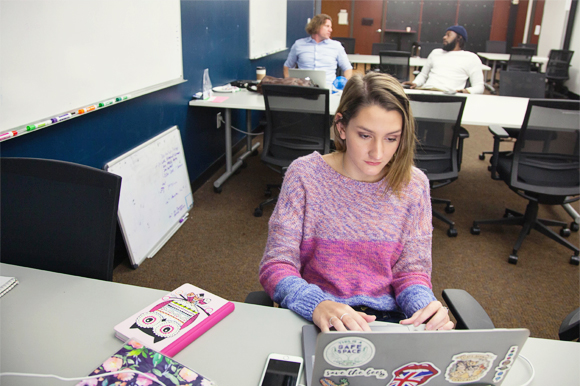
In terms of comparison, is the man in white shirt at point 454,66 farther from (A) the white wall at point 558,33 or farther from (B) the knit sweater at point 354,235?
(A) the white wall at point 558,33

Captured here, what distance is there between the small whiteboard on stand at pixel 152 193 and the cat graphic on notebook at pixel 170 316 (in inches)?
51.7

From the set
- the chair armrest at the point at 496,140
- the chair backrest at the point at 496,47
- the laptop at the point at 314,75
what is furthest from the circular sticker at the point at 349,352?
the chair backrest at the point at 496,47

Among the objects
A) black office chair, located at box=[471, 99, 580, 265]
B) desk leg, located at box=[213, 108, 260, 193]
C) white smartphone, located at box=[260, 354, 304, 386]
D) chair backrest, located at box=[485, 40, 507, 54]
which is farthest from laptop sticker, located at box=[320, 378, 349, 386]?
chair backrest, located at box=[485, 40, 507, 54]

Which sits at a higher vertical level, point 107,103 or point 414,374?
point 107,103

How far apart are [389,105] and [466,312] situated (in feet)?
1.78

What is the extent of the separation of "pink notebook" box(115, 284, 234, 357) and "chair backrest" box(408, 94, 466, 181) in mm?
1840

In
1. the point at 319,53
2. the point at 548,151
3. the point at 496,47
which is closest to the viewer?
the point at 548,151

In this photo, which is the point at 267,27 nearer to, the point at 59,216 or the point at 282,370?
the point at 59,216

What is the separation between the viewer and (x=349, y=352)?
0.62 meters

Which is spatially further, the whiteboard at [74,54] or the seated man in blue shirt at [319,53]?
the seated man in blue shirt at [319,53]

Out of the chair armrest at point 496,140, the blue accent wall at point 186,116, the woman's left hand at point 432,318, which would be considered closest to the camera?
the woman's left hand at point 432,318

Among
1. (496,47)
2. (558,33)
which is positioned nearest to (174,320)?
(558,33)

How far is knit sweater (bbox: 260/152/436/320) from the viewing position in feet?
3.60

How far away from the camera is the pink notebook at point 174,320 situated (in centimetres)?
81
